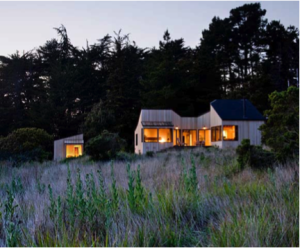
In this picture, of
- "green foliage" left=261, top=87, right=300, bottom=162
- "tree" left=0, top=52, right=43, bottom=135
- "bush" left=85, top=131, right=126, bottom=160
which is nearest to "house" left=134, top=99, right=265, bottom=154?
"bush" left=85, top=131, right=126, bottom=160

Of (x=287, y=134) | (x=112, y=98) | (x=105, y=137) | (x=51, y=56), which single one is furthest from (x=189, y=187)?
(x=51, y=56)

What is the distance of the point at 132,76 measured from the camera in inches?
1470

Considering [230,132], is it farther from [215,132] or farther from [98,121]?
[98,121]

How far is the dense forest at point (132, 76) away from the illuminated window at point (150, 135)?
18.1 feet

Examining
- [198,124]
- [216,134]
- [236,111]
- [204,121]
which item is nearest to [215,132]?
[216,134]

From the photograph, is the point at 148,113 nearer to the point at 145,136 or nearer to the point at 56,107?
the point at 145,136

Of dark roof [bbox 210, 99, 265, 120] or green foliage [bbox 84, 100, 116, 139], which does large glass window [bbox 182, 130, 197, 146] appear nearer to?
dark roof [bbox 210, 99, 265, 120]

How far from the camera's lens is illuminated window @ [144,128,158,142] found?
28.1 m

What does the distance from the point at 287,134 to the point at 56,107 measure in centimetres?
2932

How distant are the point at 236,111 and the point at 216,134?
2489 millimetres

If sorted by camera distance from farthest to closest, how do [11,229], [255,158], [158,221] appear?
[255,158], [158,221], [11,229]

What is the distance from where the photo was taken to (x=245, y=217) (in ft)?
10.8

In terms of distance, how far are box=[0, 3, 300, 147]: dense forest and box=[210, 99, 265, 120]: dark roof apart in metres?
6.53

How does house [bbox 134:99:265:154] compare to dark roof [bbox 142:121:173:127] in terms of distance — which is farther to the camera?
dark roof [bbox 142:121:173:127]
